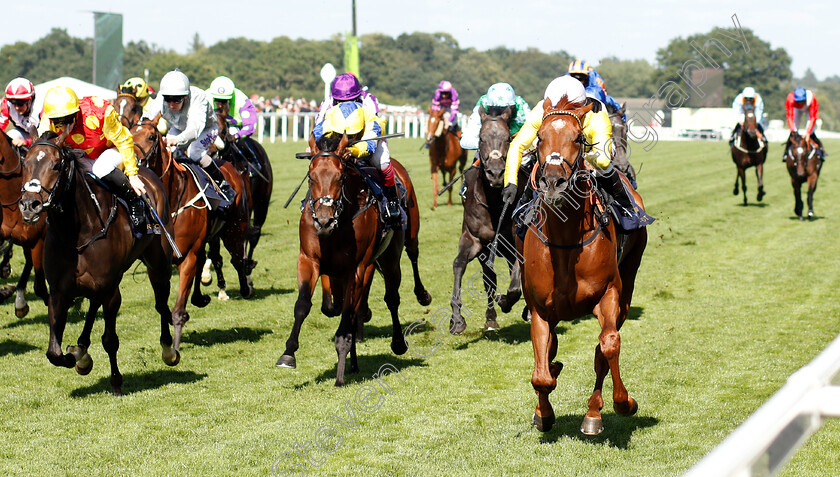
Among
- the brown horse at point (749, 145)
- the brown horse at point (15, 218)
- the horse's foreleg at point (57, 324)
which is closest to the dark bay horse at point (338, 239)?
the horse's foreleg at point (57, 324)

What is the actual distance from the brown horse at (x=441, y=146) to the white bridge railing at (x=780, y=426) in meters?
15.8

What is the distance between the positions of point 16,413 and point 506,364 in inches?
143

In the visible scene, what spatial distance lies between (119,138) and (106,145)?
23cm

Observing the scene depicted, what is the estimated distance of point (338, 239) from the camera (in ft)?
22.0

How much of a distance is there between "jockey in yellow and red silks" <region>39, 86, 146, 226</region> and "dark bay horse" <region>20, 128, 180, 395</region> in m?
0.11

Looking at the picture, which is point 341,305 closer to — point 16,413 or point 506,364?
point 506,364

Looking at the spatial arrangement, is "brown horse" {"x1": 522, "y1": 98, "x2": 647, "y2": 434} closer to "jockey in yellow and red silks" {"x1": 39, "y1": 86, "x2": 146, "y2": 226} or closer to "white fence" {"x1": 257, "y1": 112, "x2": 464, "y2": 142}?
"jockey in yellow and red silks" {"x1": 39, "y1": 86, "x2": 146, "y2": 226}

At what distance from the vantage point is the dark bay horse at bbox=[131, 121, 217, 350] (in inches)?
300

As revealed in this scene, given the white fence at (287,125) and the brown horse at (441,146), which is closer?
the brown horse at (441,146)

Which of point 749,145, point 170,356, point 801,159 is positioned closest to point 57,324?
point 170,356

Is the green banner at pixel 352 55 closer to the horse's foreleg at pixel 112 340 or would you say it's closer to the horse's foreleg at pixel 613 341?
the horse's foreleg at pixel 112 340

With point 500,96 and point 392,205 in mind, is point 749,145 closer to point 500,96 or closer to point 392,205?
point 500,96

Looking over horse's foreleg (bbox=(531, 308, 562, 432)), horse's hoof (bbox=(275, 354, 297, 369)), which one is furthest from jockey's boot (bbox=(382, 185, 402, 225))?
horse's foreleg (bbox=(531, 308, 562, 432))

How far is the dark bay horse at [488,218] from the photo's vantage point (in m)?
7.88
